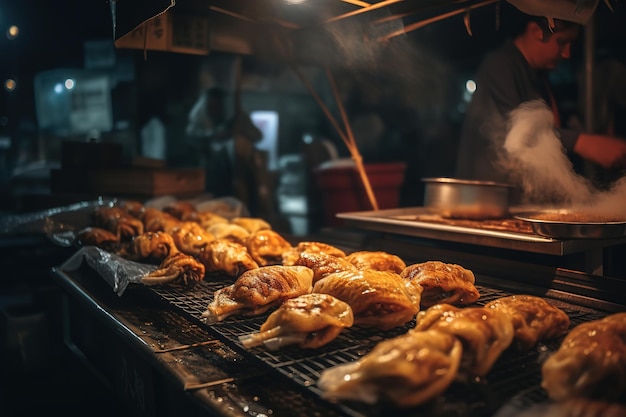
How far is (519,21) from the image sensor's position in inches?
189

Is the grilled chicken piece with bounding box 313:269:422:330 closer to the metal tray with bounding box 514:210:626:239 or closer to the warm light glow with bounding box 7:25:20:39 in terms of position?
the metal tray with bounding box 514:210:626:239

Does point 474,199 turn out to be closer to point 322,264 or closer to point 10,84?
point 322,264

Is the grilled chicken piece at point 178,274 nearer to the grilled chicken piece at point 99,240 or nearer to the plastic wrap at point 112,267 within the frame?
the plastic wrap at point 112,267

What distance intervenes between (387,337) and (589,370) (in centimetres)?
84

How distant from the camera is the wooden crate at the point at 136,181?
5883 millimetres

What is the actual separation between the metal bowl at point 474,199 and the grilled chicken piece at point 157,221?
2.19 meters

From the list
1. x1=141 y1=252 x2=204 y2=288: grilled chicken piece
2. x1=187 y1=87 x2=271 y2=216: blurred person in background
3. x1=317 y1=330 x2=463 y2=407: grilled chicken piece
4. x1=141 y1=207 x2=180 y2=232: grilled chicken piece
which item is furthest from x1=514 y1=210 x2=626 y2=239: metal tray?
x1=187 y1=87 x2=271 y2=216: blurred person in background

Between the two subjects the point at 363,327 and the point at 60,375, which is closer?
the point at 363,327

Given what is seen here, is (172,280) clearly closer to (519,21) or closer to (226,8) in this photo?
(226,8)

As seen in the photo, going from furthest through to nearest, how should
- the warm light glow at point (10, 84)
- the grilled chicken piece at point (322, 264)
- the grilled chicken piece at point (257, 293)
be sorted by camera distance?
the warm light glow at point (10, 84) → the grilled chicken piece at point (322, 264) → the grilled chicken piece at point (257, 293)

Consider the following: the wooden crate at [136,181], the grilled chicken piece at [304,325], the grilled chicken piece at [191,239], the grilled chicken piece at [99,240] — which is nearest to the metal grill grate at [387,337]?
the grilled chicken piece at [304,325]

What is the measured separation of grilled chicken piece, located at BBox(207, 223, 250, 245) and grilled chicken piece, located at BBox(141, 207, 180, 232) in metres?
0.44

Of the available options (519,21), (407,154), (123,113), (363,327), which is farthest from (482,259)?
(407,154)

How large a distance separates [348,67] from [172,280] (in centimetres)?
348
